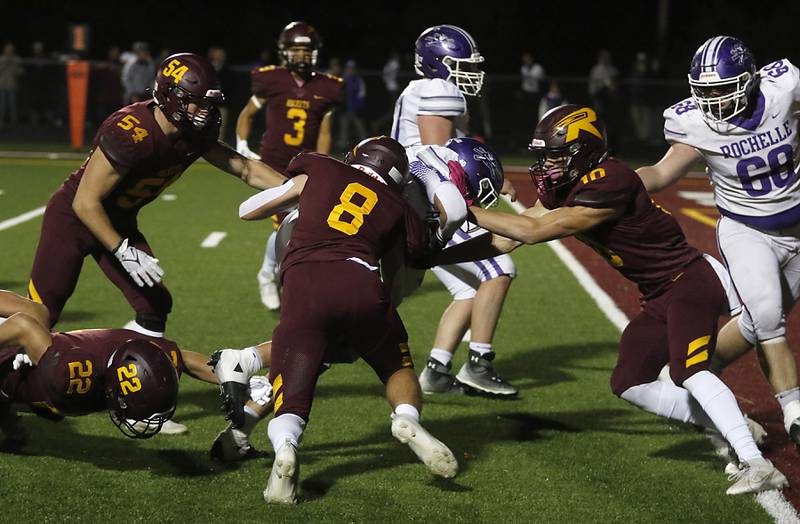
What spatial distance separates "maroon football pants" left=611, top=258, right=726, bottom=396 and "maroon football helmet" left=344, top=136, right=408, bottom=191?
1122 mm

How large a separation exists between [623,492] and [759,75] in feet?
6.36

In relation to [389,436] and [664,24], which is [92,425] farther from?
[664,24]

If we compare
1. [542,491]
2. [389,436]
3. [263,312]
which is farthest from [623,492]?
[263,312]

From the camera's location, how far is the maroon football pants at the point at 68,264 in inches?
205

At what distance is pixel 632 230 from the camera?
474 centimetres

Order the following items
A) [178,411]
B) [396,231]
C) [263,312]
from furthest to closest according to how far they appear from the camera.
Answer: [263,312]
[178,411]
[396,231]


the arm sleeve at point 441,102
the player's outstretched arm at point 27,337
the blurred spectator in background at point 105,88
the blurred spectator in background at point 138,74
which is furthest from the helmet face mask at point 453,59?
the blurred spectator in background at point 105,88

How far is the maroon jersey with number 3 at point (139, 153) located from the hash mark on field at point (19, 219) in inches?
245

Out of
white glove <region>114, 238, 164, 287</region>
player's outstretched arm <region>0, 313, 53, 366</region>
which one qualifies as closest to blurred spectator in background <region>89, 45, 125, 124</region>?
white glove <region>114, 238, 164, 287</region>

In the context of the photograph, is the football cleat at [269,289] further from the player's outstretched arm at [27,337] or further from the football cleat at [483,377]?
the player's outstretched arm at [27,337]

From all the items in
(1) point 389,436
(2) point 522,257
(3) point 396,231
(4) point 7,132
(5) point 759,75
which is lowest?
(4) point 7,132

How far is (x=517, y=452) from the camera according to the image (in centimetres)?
505

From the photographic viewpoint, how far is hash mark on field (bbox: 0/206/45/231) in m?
11.2

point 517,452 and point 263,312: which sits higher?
point 517,452
